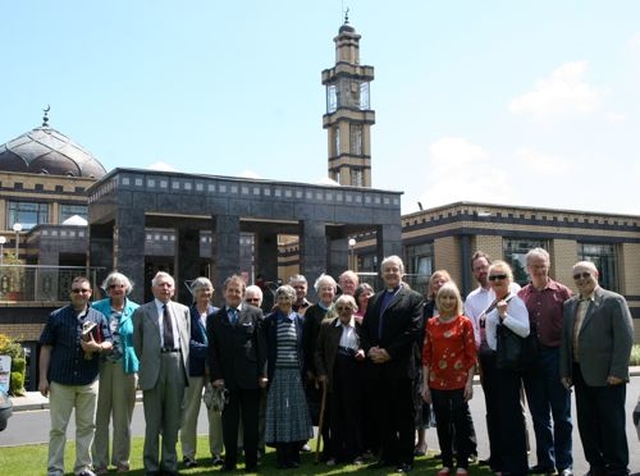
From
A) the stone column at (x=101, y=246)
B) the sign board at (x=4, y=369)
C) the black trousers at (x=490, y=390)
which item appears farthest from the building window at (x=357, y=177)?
the black trousers at (x=490, y=390)

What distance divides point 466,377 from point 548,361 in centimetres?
82

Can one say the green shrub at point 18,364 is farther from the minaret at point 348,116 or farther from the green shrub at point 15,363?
the minaret at point 348,116

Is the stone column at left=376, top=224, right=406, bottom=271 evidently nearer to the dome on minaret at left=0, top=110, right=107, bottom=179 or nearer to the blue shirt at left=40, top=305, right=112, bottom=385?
the blue shirt at left=40, top=305, right=112, bottom=385

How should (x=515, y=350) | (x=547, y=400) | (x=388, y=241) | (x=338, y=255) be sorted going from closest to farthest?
(x=515, y=350)
(x=547, y=400)
(x=388, y=241)
(x=338, y=255)

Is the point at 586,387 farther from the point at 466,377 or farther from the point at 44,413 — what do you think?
the point at 44,413

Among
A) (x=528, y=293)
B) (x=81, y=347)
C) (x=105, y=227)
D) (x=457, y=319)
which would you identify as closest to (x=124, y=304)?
(x=81, y=347)

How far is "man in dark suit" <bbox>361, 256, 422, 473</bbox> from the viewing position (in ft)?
24.3

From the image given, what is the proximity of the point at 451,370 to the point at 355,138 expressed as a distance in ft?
189

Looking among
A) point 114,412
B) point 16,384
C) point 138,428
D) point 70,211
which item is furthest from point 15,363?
point 70,211

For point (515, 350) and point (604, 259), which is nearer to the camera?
point (515, 350)

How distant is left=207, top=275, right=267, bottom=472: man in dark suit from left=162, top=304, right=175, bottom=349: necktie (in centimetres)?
39

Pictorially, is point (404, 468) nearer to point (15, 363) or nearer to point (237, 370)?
point (237, 370)

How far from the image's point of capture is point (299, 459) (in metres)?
7.95

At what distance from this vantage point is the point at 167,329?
24.7 feet
